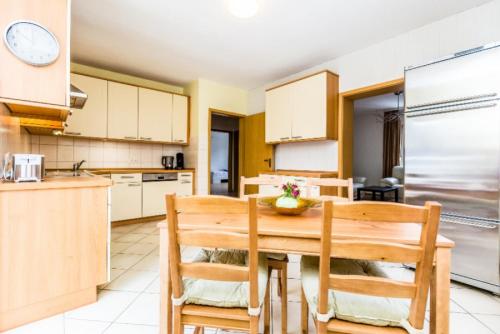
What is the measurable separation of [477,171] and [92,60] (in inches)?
184

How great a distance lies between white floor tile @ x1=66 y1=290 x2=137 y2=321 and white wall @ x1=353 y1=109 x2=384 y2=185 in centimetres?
733

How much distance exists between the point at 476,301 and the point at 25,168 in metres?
3.22

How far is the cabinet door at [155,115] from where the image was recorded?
4090 millimetres

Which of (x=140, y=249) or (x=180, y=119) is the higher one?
(x=180, y=119)

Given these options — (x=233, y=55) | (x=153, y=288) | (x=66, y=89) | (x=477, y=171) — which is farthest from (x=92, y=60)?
(x=477, y=171)

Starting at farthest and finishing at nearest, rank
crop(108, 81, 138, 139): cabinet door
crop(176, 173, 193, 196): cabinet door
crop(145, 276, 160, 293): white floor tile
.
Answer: crop(176, 173, 193, 196): cabinet door < crop(108, 81, 138, 139): cabinet door < crop(145, 276, 160, 293): white floor tile

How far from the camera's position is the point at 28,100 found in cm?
162

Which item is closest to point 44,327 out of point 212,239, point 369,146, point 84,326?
point 84,326

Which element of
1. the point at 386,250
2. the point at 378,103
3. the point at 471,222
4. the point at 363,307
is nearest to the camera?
the point at 386,250

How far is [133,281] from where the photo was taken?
209cm

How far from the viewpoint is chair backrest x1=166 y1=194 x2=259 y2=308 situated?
914 millimetres

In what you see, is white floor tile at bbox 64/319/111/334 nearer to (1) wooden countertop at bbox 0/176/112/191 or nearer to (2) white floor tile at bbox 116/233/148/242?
(1) wooden countertop at bbox 0/176/112/191

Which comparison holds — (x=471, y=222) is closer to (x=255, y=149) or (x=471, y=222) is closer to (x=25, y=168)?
(x=25, y=168)

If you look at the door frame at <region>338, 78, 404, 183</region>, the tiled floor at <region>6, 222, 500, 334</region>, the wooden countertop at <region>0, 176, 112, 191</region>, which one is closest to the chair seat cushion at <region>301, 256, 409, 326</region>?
the tiled floor at <region>6, 222, 500, 334</region>
